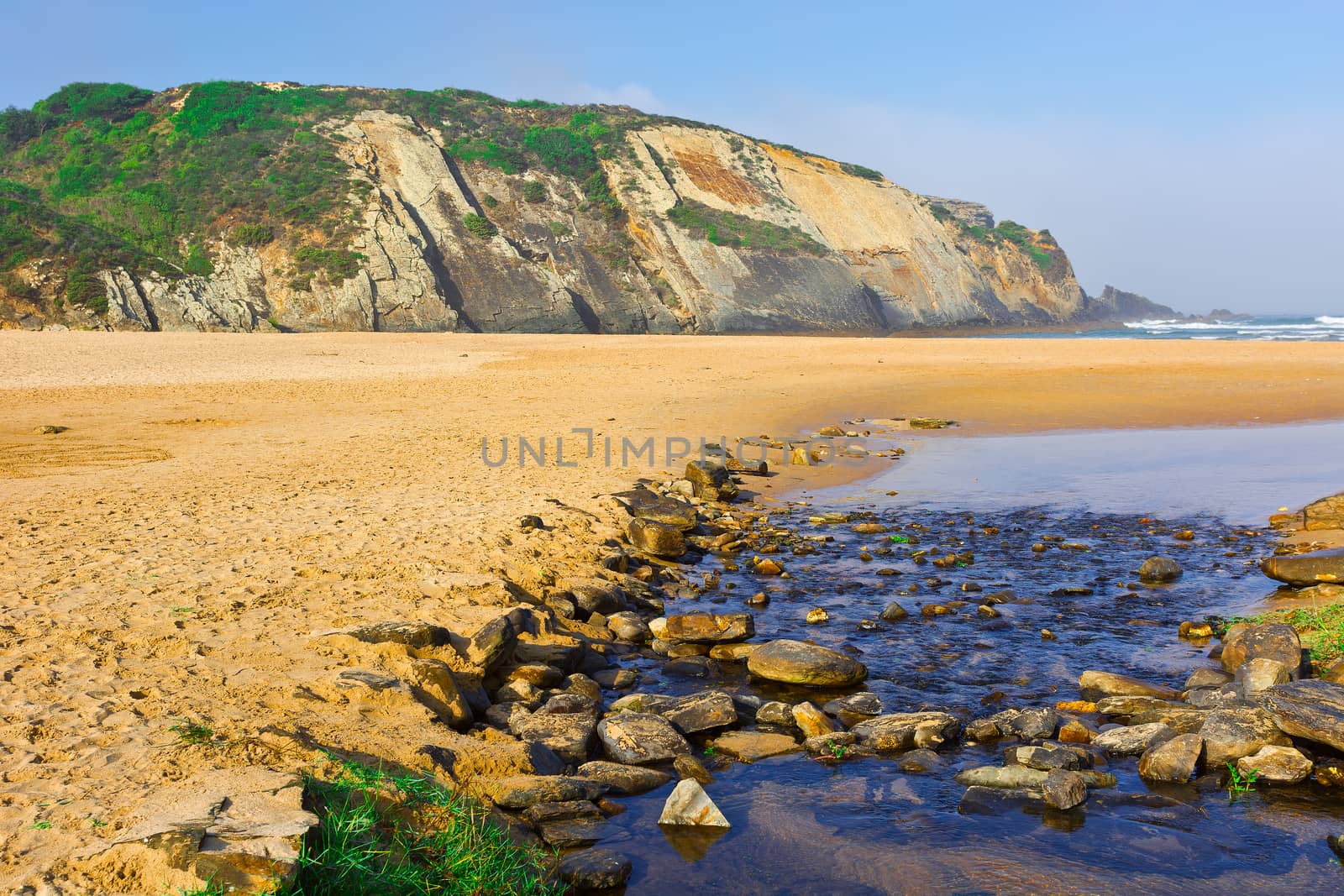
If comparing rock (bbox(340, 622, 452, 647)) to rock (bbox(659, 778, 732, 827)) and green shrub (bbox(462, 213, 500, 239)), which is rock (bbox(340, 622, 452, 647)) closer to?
rock (bbox(659, 778, 732, 827))

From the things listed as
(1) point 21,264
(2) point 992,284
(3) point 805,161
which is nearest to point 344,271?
(1) point 21,264

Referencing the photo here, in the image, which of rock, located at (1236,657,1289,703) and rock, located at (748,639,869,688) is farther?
rock, located at (748,639,869,688)

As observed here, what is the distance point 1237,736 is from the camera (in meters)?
4.80

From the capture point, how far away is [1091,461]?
1422cm

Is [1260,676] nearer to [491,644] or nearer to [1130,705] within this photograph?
[1130,705]

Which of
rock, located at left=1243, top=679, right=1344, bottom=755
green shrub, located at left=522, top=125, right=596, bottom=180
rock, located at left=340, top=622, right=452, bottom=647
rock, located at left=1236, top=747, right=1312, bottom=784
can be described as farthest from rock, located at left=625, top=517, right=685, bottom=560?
green shrub, located at left=522, top=125, right=596, bottom=180

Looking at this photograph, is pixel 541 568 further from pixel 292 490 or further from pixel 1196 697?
pixel 1196 697

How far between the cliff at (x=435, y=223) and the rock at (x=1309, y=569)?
43081 millimetres

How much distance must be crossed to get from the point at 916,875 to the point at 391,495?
24.1ft

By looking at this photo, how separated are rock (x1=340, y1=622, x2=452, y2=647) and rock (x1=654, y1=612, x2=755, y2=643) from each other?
1.84 metres

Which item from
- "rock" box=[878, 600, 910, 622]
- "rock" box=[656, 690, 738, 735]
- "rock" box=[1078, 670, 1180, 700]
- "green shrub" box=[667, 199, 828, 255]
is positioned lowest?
"rock" box=[656, 690, 738, 735]

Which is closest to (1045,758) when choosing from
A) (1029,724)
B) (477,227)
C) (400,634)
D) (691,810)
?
(1029,724)

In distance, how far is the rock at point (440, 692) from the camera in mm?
5105

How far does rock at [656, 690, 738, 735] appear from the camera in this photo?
17.5 ft
